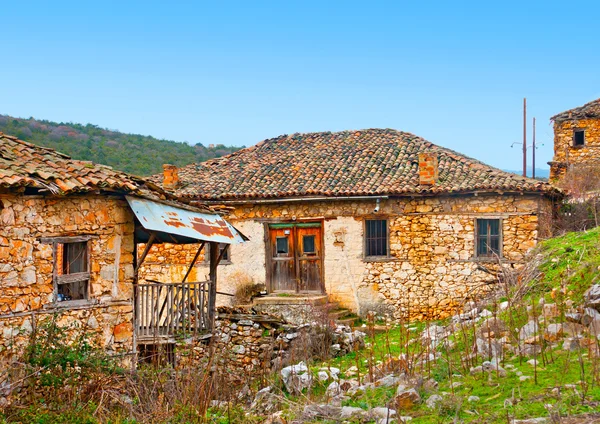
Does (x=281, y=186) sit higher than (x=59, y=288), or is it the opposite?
(x=281, y=186)

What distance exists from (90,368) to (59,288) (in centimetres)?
243

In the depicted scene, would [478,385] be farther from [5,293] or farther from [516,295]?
[5,293]

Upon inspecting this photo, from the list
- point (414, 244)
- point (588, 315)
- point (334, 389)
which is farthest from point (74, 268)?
point (414, 244)

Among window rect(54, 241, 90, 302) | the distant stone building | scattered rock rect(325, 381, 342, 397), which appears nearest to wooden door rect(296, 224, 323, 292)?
window rect(54, 241, 90, 302)

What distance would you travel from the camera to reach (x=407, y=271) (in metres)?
18.3

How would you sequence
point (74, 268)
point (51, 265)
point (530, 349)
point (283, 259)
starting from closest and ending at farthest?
point (530, 349)
point (51, 265)
point (74, 268)
point (283, 259)

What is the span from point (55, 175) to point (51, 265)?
1.31m

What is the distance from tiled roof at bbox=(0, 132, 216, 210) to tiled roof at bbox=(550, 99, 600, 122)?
73.7ft

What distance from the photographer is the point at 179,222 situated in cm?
1184

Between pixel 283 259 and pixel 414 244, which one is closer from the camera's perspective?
pixel 414 244

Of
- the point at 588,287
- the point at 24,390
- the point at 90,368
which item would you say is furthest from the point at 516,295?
the point at 24,390

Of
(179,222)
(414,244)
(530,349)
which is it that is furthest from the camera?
(414,244)

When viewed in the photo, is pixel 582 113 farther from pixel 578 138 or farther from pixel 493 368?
pixel 493 368

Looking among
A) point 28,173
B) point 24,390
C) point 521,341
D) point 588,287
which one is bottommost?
point 24,390
